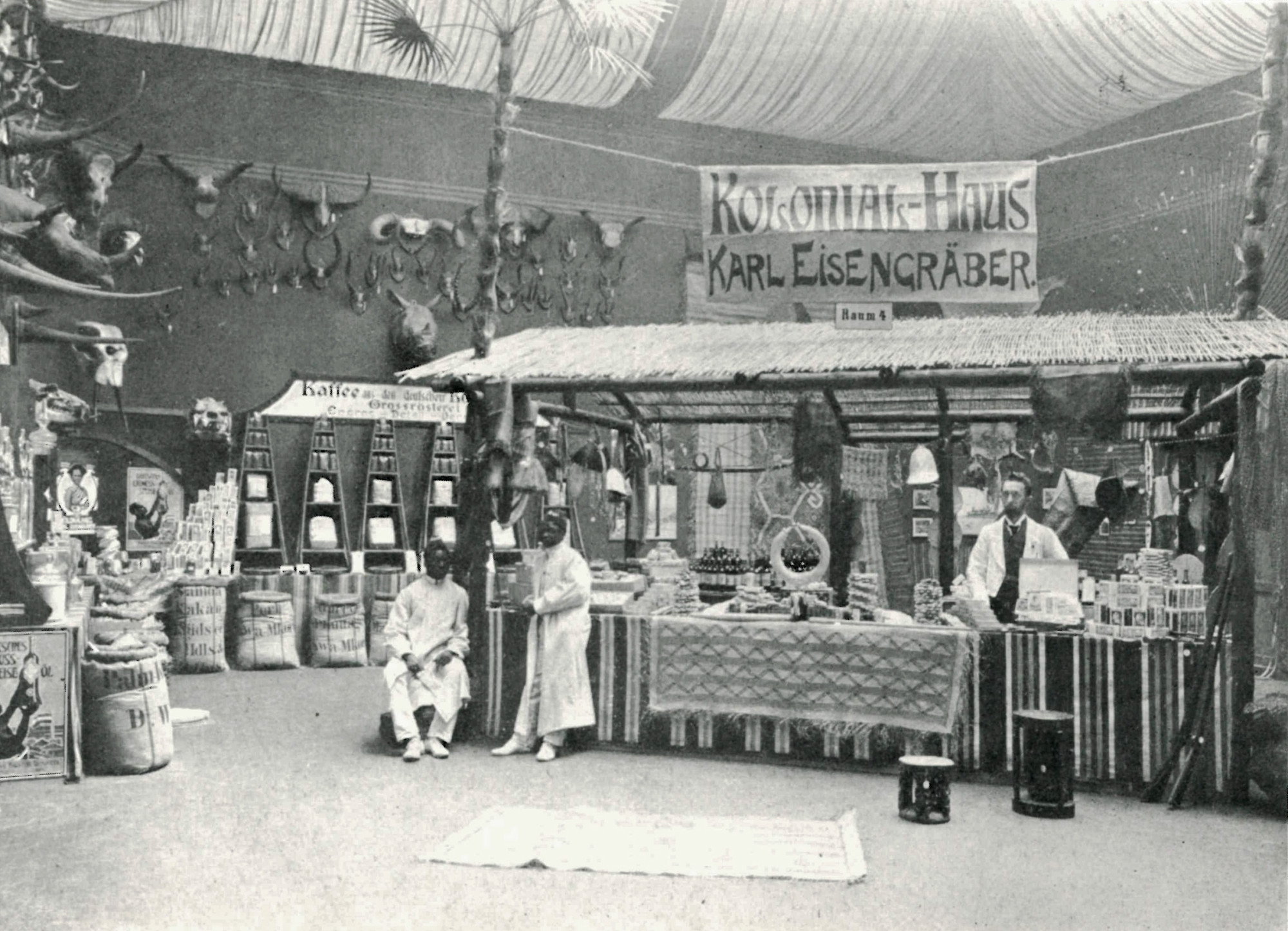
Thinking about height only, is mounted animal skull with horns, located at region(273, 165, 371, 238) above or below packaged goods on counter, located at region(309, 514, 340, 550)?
above

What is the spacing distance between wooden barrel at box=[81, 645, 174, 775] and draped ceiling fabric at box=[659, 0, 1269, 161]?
7.17m

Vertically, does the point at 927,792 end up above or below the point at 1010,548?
below

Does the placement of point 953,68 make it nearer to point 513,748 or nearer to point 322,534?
point 322,534

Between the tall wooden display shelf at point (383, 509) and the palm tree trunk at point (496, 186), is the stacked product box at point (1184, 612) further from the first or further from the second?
the tall wooden display shelf at point (383, 509)

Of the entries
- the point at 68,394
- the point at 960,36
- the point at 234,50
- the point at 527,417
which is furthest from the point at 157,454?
the point at 960,36

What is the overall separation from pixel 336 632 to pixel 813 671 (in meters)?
5.17

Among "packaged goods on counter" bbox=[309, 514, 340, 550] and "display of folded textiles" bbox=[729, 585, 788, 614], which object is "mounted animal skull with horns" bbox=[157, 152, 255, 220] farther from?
"display of folded textiles" bbox=[729, 585, 788, 614]

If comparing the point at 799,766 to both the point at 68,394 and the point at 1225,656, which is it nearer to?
the point at 1225,656

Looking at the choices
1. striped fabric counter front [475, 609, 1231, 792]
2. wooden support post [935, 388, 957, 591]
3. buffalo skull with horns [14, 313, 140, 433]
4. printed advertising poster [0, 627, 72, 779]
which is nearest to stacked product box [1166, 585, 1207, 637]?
striped fabric counter front [475, 609, 1231, 792]

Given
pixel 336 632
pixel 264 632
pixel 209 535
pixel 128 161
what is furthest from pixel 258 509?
pixel 128 161

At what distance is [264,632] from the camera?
10.2m

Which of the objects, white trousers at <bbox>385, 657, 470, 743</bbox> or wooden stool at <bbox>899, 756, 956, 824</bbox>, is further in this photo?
white trousers at <bbox>385, 657, 470, 743</bbox>

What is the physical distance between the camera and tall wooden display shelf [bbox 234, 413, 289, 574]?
10.8 m

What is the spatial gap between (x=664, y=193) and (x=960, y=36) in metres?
3.39
